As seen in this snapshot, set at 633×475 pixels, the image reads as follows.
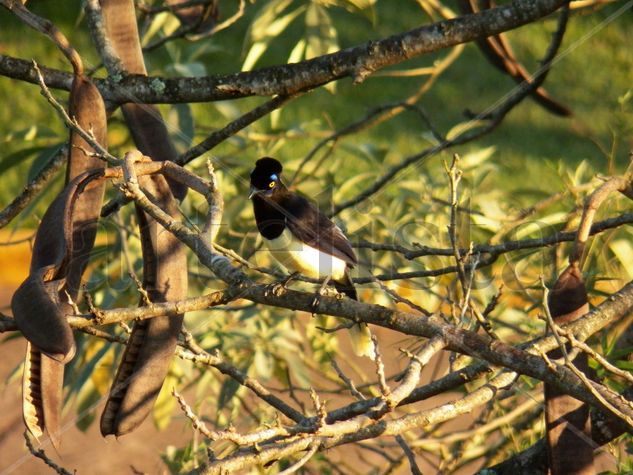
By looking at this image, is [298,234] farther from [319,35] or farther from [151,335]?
[151,335]

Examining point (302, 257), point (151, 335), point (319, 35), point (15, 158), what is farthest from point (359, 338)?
point (15, 158)

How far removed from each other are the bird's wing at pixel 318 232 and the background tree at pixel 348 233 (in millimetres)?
207

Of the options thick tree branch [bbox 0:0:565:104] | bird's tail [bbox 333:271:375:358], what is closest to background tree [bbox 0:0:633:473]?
thick tree branch [bbox 0:0:565:104]

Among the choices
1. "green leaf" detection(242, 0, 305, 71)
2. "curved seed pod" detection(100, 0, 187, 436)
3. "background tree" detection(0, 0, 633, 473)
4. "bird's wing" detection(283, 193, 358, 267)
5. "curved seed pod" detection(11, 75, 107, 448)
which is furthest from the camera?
"green leaf" detection(242, 0, 305, 71)

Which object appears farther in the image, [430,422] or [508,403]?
[508,403]

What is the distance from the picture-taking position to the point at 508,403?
13.3 feet

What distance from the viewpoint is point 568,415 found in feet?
7.05

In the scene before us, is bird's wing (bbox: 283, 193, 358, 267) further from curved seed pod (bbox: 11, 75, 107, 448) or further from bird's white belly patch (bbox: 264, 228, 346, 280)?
curved seed pod (bbox: 11, 75, 107, 448)

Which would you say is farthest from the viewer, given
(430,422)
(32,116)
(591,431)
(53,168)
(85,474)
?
(32,116)

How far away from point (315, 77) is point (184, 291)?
637mm

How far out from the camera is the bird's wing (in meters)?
3.34

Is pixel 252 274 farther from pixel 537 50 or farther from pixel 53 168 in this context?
pixel 537 50

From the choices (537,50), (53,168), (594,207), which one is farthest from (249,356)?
(537,50)

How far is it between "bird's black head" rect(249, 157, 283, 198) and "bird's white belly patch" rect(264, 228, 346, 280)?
0.52 ft
